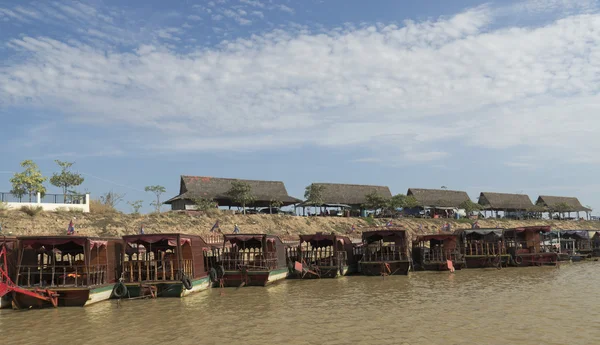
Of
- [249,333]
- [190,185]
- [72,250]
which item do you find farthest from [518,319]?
[190,185]

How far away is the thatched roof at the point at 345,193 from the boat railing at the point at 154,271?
3509cm

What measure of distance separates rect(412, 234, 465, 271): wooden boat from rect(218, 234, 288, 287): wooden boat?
9.41m

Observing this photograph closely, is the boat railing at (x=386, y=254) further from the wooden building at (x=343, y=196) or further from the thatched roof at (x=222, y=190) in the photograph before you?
the wooden building at (x=343, y=196)

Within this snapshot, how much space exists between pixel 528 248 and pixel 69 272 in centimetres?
2892

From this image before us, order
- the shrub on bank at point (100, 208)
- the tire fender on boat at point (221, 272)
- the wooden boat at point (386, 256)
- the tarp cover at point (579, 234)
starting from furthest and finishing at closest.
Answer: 1. the tarp cover at point (579, 234)
2. the shrub on bank at point (100, 208)
3. the wooden boat at point (386, 256)
4. the tire fender on boat at point (221, 272)

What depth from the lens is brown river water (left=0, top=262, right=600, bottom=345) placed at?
13.0 m

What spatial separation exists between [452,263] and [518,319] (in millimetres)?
16521

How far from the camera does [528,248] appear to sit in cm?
3481

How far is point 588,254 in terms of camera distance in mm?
41125

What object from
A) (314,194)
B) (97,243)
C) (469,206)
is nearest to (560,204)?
(469,206)

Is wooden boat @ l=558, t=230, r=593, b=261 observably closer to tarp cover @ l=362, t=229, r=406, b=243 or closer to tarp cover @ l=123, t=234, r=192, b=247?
tarp cover @ l=362, t=229, r=406, b=243

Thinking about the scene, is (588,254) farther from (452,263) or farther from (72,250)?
(72,250)

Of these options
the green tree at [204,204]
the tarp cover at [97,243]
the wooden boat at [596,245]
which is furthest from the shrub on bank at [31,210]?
the wooden boat at [596,245]

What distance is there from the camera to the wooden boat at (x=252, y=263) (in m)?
23.5
